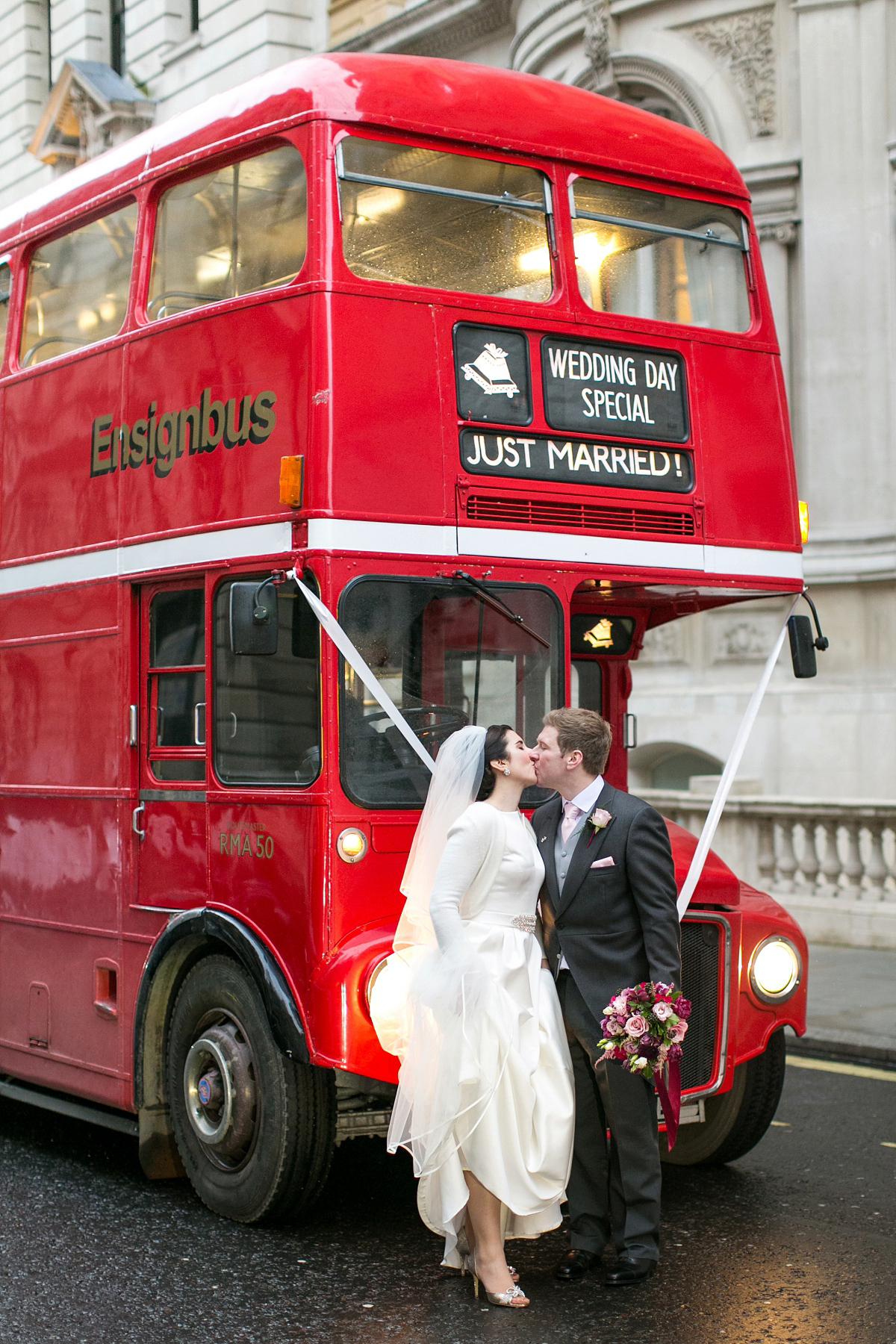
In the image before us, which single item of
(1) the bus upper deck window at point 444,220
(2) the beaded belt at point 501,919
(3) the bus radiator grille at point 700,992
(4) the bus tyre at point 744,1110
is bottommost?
(4) the bus tyre at point 744,1110

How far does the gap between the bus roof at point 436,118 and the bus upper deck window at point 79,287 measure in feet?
0.54

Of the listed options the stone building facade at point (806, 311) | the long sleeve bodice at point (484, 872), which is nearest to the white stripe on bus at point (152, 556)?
the long sleeve bodice at point (484, 872)

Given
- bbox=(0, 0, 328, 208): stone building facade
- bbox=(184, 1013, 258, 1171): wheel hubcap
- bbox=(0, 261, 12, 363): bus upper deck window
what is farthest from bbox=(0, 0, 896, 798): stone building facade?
bbox=(184, 1013, 258, 1171): wheel hubcap

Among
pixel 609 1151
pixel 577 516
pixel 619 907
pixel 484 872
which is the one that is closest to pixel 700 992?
pixel 609 1151

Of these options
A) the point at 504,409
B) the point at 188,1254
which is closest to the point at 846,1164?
the point at 188,1254

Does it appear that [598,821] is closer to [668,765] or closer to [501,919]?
[501,919]

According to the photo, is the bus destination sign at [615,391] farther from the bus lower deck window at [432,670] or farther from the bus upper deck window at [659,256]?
the bus lower deck window at [432,670]

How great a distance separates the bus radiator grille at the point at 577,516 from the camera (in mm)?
6168

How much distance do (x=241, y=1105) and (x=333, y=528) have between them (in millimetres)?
2149

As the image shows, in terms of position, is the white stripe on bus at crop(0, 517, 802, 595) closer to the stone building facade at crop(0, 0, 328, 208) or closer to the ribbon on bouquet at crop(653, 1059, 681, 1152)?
the ribbon on bouquet at crop(653, 1059, 681, 1152)

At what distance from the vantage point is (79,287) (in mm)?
7434

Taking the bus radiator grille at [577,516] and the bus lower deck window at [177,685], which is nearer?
the bus radiator grille at [577,516]

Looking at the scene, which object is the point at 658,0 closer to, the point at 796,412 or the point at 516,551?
the point at 796,412

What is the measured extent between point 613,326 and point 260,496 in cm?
162
